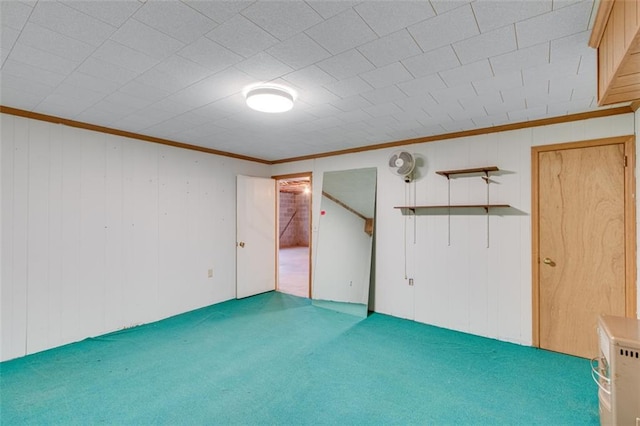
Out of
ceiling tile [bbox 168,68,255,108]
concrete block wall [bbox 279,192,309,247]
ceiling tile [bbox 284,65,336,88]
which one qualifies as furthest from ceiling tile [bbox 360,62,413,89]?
concrete block wall [bbox 279,192,309,247]

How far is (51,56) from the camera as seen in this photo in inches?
70.1

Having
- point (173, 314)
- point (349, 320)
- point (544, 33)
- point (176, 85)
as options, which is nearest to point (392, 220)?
point (349, 320)

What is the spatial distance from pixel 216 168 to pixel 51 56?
268 centimetres

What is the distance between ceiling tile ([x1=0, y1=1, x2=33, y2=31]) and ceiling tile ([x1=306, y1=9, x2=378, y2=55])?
1.31 metres

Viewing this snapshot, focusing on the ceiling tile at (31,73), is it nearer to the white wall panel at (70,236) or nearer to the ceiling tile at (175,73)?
the ceiling tile at (175,73)

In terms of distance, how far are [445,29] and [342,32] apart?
20.8 inches

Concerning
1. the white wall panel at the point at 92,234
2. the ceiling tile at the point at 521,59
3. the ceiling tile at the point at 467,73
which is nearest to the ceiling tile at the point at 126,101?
the white wall panel at the point at 92,234

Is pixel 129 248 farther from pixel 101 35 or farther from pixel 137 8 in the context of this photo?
pixel 137 8

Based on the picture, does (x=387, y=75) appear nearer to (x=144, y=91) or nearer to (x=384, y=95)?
(x=384, y=95)

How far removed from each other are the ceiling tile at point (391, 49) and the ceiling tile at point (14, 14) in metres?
1.63

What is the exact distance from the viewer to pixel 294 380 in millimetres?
2381

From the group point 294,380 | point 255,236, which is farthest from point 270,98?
point 255,236

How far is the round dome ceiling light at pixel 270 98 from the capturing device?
2.22 m

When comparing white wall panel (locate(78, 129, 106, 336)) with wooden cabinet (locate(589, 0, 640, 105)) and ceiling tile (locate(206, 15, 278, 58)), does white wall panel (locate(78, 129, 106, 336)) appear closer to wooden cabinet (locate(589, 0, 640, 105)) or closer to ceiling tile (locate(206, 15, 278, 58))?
ceiling tile (locate(206, 15, 278, 58))
